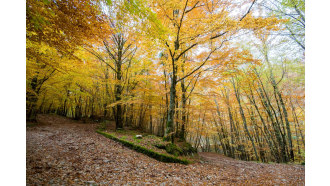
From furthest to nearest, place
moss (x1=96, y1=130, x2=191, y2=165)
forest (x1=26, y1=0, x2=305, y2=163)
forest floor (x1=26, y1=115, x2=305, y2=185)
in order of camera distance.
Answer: moss (x1=96, y1=130, x2=191, y2=165)
forest (x1=26, y1=0, x2=305, y2=163)
forest floor (x1=26, y1=115, x2=305, y2=185)

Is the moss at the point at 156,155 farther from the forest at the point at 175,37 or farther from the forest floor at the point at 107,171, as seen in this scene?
the forest at the point at 175,37

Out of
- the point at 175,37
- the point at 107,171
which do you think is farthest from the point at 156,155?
the point at 175,37

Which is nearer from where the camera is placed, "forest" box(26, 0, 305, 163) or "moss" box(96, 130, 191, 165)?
"forest" box(26, 0, 305, 163)

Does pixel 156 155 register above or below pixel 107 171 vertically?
below

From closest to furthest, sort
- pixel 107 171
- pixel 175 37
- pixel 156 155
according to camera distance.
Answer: pixel 107 171
pixel 156 155
pixel 175 37

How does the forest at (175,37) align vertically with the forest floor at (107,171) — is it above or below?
above

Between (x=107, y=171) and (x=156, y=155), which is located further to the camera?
(x=156, y=155)

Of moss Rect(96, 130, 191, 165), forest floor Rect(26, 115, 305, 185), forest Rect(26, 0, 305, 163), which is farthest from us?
moss Rect(96, 130, 191, 165)

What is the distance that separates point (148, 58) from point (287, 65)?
7256 mm

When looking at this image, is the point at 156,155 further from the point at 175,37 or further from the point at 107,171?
the point at 175,37

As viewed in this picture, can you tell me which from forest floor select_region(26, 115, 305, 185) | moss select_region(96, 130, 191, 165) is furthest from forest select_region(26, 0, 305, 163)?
forest floor select_region(26, 115, 305, 185)

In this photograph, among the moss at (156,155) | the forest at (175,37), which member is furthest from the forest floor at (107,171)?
the forest at (175,37)

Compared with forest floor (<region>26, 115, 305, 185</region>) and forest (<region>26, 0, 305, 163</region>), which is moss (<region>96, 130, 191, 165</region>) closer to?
forest floor (<region>26, 115, 305, 185</region>)
